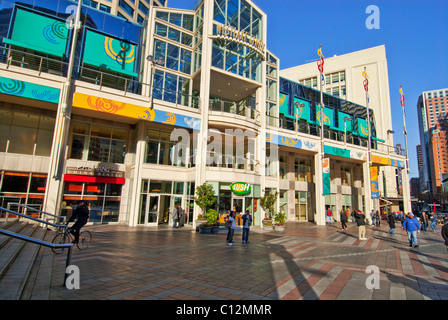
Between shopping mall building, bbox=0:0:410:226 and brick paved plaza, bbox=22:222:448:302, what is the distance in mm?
9329

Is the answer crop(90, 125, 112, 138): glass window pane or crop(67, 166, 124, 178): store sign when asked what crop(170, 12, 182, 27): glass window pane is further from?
crop(67, 166, 124, 178): store sign

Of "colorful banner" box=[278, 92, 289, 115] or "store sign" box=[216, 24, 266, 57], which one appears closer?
"store sign" box=[216, 24, 266, 57]

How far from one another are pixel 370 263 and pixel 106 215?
57.2 ft

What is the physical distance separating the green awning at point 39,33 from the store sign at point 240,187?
15899 millimetres

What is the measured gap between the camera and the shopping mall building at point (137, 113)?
16.2 m

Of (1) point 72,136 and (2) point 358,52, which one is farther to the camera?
(2) point 358,52

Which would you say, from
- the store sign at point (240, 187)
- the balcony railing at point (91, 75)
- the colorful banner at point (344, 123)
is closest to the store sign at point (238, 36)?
the balcony railing at point (91, 75)

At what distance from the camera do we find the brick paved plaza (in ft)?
16.7

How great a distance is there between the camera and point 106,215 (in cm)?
1902

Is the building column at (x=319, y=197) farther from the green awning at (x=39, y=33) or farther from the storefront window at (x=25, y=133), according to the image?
the green awning at (x=39, y=33)

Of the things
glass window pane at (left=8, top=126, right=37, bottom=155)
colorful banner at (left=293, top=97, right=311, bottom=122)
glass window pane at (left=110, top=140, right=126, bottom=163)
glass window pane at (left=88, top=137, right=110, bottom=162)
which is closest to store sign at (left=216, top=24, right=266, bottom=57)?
colorful banner at (left=293, top=97, right=311, bottom=122)

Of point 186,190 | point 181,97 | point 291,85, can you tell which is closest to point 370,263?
point 186,190

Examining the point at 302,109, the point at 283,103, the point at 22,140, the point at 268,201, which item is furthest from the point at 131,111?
the point at 302,109

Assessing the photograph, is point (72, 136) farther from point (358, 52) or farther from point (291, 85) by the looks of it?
point (358, 52)
